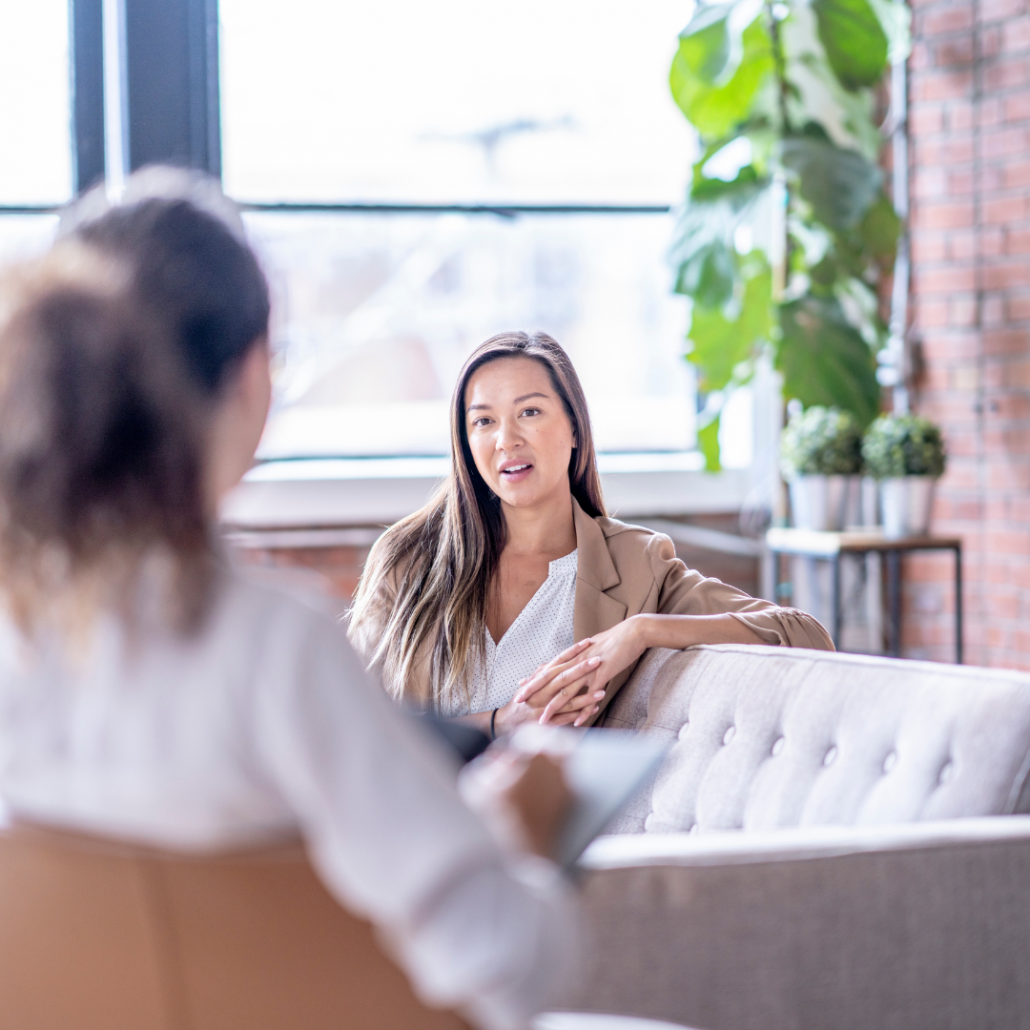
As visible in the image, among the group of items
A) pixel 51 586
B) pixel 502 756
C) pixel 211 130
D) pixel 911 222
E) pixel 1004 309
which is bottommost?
pixel 502 756

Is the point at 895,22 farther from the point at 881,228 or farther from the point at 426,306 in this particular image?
the point at 426,306

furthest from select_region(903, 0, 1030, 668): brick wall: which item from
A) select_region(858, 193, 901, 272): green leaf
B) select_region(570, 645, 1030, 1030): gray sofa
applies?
select_region(570, 645, 1030, 1030): gray sofa

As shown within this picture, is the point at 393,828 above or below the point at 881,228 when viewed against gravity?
below

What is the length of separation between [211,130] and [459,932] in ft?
11.5

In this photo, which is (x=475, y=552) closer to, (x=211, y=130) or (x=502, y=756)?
(x=502, y=756)

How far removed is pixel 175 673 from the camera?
0.77 m

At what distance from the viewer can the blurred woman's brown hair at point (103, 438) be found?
750 mm

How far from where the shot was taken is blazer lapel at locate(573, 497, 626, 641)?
2.24 m

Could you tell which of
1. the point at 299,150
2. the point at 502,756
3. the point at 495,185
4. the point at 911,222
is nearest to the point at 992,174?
the point at 911,222

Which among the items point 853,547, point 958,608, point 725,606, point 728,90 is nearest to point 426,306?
point 728,90

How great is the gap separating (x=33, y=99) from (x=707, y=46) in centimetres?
196

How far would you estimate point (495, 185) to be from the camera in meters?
4.13

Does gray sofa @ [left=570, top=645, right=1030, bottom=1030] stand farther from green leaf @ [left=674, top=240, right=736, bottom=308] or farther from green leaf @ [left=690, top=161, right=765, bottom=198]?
green leaf @ [left=690, top=161, right=765, bottom=198]

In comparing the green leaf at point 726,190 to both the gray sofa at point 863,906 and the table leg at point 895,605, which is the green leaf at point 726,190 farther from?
the gray sofa at point 863,906
